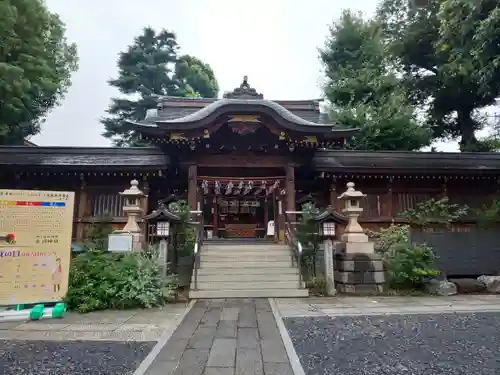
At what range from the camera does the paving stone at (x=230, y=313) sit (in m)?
5.71

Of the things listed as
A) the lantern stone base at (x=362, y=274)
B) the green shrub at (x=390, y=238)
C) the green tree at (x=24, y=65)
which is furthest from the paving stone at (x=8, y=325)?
the green tree at (x=24, y=65)

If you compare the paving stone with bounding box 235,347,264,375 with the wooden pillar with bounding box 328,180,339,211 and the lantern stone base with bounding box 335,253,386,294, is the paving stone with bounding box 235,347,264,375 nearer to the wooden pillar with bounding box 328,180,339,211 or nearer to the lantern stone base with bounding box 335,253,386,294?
the lantern stone base with bounding box 335,253,386,294

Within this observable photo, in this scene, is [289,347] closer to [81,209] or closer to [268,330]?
[268,330]

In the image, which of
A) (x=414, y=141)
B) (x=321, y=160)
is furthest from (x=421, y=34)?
(x=321, y=160)

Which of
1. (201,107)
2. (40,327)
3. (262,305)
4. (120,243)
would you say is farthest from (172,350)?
(201,107)

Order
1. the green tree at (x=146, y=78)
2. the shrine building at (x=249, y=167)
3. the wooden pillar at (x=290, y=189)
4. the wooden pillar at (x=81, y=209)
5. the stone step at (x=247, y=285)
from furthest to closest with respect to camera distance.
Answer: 1. the green tree at (x=146, y=78)
2. the wooden pillar at (x=81, y=209)
3. the wooden pillar at (x=290, y=189)
4. the shrine building at (x=249, y=167)
5. the stone step at (x=247, y=285)

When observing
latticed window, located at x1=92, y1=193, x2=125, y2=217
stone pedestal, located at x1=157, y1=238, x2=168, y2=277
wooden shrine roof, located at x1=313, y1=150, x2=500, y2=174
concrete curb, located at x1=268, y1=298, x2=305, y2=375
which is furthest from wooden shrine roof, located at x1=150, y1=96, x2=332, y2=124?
concrete curb, located at x1=268, y1=298, x2=305, y2=375

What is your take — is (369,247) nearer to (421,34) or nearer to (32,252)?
(32,252)

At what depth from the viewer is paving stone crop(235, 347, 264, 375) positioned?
3.28m

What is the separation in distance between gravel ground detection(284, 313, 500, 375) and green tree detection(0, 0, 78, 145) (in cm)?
1642

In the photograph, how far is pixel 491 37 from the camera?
9.53 metres

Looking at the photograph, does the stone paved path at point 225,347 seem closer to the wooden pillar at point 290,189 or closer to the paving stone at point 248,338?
the paving stone at point 248,338

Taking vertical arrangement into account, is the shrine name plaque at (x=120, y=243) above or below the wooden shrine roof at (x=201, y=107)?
below

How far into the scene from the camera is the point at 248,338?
4422 millimetres
